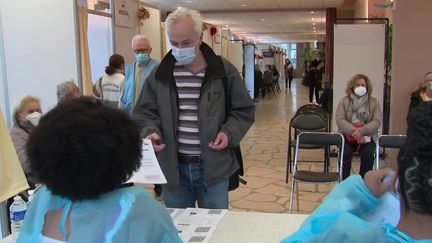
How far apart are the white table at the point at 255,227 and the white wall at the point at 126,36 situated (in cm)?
450

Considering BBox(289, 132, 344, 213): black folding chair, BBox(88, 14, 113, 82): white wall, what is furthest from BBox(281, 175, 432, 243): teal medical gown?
BBox(88, 14, 113, 82): white wall

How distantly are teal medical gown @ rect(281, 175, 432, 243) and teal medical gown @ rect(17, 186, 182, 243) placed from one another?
0.34 meters

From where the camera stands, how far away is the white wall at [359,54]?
659 cm

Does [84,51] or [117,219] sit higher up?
[84,51]

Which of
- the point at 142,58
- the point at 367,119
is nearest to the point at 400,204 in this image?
the point at 142,58

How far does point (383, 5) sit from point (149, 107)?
518cm

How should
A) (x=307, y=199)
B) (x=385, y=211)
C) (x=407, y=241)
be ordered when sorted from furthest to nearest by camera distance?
A: (x=307, y=199) < (x=385, y=211) < (x=407, y=241)

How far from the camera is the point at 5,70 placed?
5242mm

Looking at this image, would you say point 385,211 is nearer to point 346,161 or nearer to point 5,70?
point 346,161

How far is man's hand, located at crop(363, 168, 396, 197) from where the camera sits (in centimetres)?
116

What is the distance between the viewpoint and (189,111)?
91.0 inches

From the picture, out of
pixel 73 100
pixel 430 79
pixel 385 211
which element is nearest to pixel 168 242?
pixel 73 100

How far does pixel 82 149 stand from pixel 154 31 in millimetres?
6735

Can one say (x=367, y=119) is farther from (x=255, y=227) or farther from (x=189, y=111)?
(x=255, y=227)
